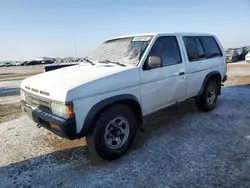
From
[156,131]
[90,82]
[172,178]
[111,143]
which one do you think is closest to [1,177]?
[111,143]

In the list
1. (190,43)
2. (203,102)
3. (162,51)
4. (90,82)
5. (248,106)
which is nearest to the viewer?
(90,82)

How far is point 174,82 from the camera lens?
4.71 m

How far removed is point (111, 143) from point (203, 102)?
3.07m

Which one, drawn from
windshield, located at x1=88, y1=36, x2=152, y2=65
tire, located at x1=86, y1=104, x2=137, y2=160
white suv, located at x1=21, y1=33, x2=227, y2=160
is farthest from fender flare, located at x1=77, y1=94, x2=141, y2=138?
windshield, located at x1=88, y1=36, x2=152, y2=65

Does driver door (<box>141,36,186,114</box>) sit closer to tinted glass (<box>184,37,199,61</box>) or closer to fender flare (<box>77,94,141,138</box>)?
tinted glass (<box>184,37,199,61</box>)

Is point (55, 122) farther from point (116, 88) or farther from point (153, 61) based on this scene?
point (153, 61)

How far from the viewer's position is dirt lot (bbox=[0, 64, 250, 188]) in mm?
3199

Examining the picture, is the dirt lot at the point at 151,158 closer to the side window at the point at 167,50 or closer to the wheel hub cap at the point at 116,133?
the wheel hub cap at the point at 116,133

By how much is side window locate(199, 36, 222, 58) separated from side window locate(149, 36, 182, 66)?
1.26 meters

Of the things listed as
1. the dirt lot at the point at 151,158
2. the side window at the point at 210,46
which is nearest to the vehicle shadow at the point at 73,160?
the dirt lot at the point at 151,158

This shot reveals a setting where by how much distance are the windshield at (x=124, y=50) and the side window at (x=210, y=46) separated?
79.8 inches

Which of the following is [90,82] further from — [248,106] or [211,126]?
[248,106]

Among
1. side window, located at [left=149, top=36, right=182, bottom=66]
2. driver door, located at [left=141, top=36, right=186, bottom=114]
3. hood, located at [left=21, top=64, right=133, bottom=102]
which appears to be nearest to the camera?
hood, located at [left=21, top=64, right=133, bottom=102]

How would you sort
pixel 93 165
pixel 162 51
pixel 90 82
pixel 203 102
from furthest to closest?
pixel 203 102 → pixel 162 51 → pixel 93 165 → pixel 90 82
